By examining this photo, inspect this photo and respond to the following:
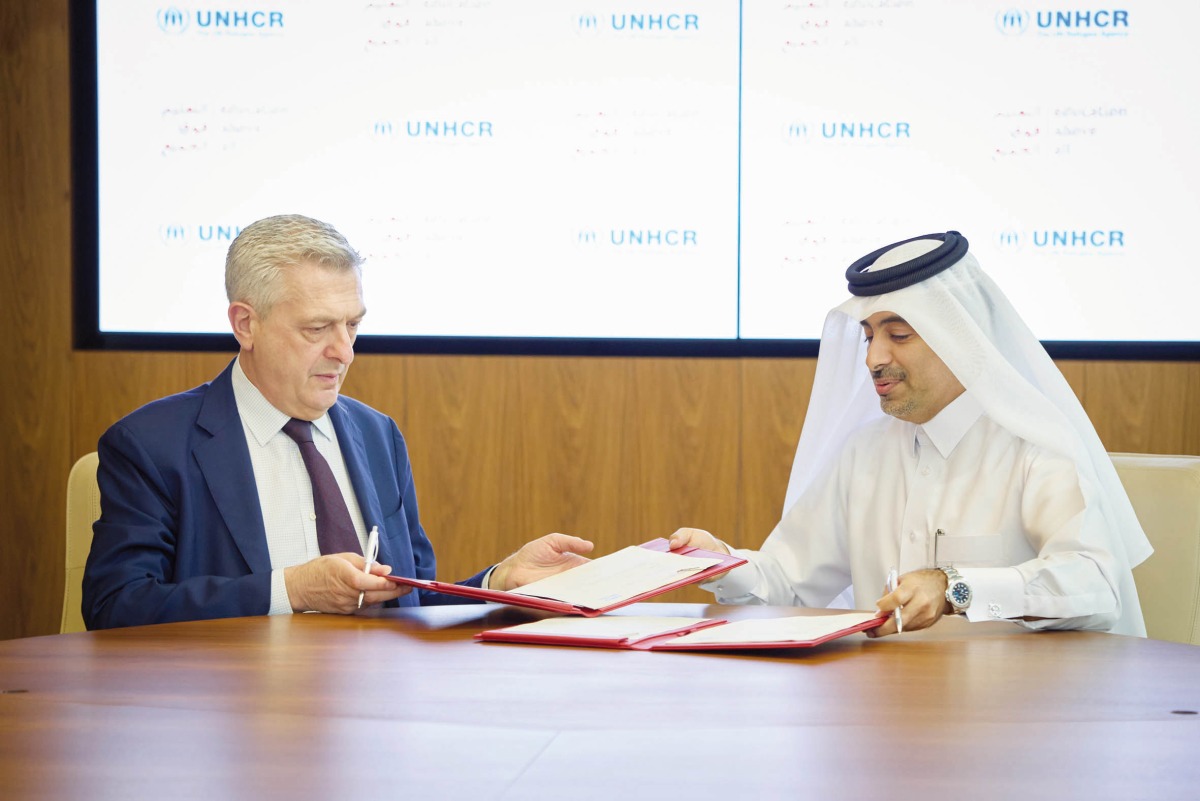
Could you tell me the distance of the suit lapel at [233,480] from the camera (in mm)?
2537

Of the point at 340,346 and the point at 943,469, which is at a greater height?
the point at 340,346

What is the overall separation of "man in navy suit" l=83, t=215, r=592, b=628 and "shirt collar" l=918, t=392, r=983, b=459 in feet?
2.95

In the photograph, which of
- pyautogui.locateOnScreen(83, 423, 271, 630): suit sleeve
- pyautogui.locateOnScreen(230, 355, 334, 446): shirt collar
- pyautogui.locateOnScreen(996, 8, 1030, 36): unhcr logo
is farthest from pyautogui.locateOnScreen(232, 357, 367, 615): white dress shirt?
pyautogui.locateOnScreen(996, 8, 1030, 36): unhcr logo

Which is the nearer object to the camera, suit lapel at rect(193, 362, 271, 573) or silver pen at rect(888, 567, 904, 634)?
silver pen at rect(888, 567, 904, 634)

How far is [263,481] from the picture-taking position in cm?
270

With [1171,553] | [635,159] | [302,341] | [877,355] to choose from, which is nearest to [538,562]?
[302,341]

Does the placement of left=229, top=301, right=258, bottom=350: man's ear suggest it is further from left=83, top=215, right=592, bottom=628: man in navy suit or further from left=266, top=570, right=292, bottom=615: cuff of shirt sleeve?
left=266, top=570, right=292, bottom=615: cuff of shirt sleeve

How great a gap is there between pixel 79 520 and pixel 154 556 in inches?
16.4

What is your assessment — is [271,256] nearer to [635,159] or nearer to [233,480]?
[233,480]

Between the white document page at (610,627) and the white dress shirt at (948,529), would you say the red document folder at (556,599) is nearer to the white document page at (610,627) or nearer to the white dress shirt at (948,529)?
the white document page at (610,627)

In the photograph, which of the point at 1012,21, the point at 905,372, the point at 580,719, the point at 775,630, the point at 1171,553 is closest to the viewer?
the point at 580,719

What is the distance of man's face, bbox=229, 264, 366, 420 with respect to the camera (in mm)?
2709

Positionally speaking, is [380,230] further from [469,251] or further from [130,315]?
[130,315]

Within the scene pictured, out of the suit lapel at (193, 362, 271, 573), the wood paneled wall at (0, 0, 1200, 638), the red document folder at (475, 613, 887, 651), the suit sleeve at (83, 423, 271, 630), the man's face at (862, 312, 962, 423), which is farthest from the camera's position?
the wood paneled wall at (0, 0, 1200, 638)
